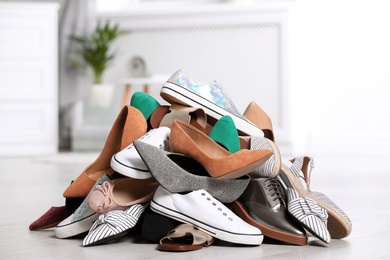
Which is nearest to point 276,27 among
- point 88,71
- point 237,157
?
point 88,71

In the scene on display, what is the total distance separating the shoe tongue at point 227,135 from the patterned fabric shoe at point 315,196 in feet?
0.40

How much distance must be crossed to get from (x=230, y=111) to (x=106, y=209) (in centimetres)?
40

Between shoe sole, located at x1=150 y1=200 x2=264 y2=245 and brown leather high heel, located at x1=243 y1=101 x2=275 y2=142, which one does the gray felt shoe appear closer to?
shoe sole, located at x1=150 y1=200 x2=264 y2=245

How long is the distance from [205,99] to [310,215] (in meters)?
0.40

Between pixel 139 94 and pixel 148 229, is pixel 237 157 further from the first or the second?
pixel 139 94

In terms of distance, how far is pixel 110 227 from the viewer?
4.32 feet

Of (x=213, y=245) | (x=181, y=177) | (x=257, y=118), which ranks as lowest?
(x=213, y=245)

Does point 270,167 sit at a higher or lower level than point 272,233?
higher

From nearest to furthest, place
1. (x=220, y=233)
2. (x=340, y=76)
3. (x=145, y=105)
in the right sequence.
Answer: (x=220, y=233) < (x=145, y=105) < (x=340, y=76)

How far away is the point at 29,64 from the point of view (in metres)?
4.79

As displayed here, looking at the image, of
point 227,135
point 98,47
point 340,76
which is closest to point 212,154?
point 227,135

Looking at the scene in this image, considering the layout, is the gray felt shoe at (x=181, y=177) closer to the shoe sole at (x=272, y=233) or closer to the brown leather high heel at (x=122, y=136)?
the shoe sole at (x=272, y=233)

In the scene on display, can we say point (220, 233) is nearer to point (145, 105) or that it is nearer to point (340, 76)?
point (145, 105)

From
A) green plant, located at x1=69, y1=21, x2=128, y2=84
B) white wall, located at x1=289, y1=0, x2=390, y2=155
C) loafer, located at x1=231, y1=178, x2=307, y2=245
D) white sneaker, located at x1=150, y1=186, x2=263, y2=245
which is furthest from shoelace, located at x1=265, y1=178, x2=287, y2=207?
green plant, located at x1=69, y1=21, x2=128, y2=84
